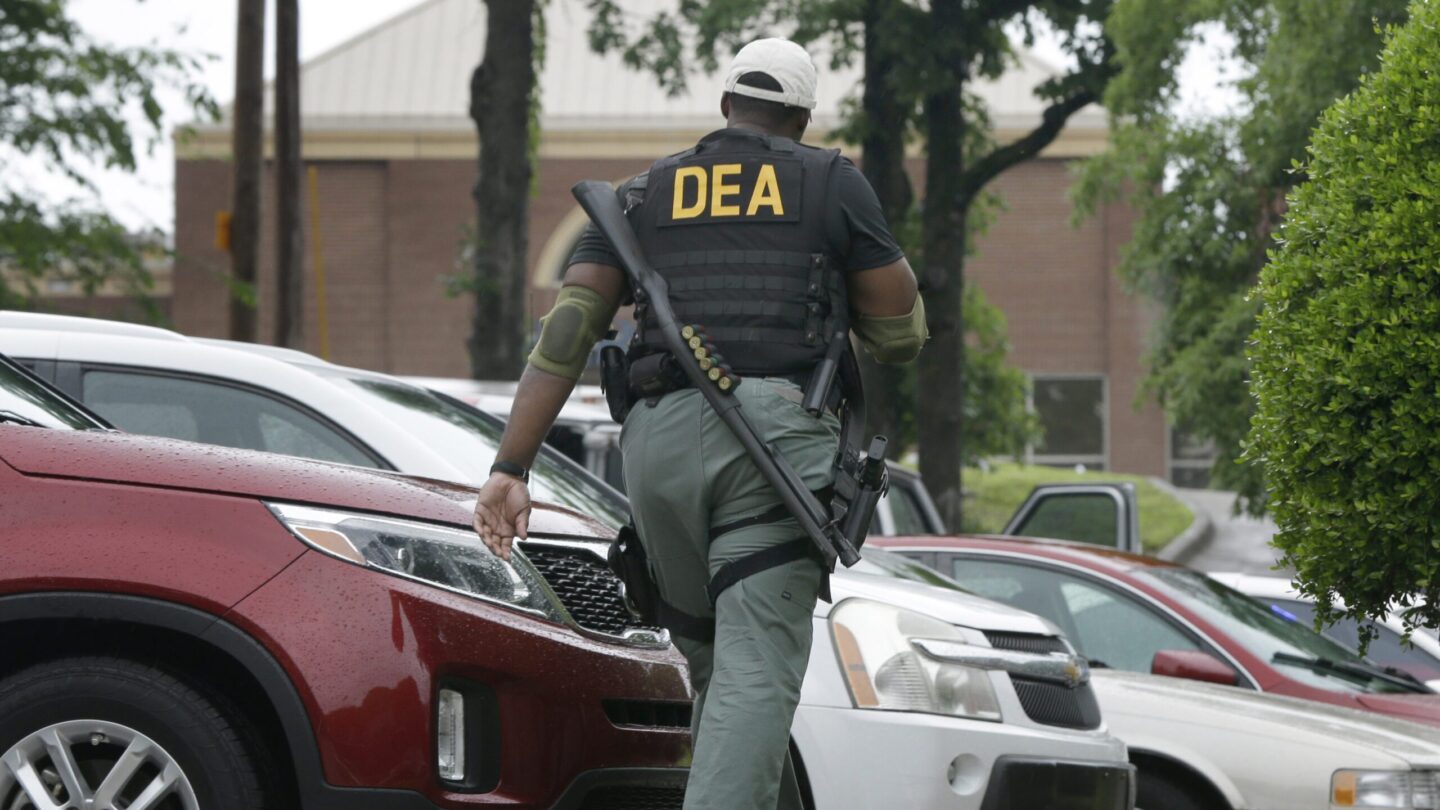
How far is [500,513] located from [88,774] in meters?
0.92

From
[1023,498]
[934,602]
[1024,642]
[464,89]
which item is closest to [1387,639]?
[1024,642]

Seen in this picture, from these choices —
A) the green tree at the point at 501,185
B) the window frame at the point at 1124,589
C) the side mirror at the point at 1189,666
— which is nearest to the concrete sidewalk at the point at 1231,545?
the green tree at the point at 501,185

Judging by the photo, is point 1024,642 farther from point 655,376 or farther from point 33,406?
point 33,406

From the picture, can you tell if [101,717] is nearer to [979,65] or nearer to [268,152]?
[979,65]

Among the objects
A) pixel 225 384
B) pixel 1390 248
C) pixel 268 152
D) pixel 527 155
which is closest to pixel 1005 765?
pixel 1390 248

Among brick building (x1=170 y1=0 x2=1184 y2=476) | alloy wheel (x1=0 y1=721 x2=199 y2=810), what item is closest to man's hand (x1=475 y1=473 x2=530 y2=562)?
alloy wheel (x1=0 y1=721 x2=199 y2=810)

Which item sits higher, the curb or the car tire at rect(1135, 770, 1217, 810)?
the car tire at rect(1135, 770, 1217, 810)

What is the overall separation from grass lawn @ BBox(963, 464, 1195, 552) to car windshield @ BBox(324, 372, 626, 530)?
21418 mm

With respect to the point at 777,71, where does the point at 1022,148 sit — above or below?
above

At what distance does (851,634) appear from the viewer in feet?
16.8

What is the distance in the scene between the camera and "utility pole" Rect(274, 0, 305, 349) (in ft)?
64.2

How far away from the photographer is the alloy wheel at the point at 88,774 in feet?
12.1

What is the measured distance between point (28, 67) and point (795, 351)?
17.7 m

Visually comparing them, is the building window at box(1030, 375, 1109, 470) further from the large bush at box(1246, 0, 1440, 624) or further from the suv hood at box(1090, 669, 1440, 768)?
the large bush at box(1246, 0, 1440, 624)
